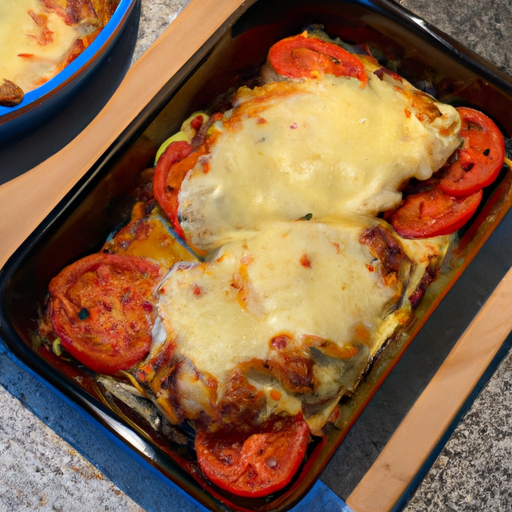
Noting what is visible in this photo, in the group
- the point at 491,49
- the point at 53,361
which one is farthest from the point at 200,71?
the point at 491,49

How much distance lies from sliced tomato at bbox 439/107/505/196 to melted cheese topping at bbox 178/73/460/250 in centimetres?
9

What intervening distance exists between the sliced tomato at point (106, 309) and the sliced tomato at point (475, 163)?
848 millimetres

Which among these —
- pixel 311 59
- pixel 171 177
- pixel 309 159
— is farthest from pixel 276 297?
pixel 311 59

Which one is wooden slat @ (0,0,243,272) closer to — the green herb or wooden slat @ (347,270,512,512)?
the green herb

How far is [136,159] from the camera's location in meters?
1.42

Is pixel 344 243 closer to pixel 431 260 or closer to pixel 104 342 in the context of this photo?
pixel 431 260

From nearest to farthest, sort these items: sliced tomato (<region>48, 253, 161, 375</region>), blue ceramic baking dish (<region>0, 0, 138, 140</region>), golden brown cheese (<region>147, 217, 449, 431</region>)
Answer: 1. golden brown cheese (<region>147, 217, 449, 431</region>)
2. sliced tomato (<region>48, 253, 161, 375</region>)
3. blue ceramic baking dish (<region>0, 0, 138, 140</region>)

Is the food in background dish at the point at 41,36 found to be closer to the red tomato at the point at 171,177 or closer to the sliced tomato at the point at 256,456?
the red tomato at the point at 171,177

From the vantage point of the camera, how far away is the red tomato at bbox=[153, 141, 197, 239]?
4.44 feet

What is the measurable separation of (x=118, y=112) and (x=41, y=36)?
1.00ft

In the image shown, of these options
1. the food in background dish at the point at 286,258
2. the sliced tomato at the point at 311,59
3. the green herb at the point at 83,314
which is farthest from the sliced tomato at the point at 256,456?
the sliced tomato at the point at 311,59

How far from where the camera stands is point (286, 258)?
1181 mm

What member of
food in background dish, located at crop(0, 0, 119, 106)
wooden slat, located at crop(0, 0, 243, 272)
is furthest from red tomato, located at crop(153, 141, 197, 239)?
food in background dish, located at crop(0, 0, 119, 106)

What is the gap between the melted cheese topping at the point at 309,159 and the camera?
4.06 feet
